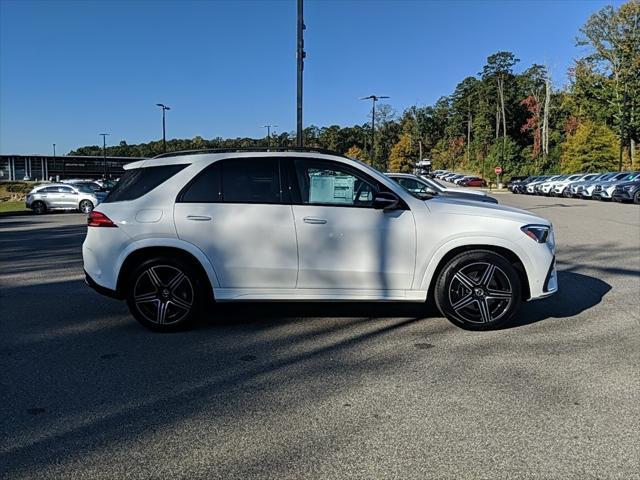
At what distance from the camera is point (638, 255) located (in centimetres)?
1066

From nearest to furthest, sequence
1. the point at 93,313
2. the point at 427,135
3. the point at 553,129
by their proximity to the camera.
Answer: the point at 93,313 → the point at 553,129 → the point at 427,135

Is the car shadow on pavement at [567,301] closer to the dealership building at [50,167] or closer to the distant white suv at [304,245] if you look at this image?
the distant white suv at [304,245]

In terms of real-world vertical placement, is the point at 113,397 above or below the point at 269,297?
below

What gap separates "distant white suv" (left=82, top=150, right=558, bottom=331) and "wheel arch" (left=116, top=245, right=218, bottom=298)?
0.01 m

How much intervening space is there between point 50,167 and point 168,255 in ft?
488

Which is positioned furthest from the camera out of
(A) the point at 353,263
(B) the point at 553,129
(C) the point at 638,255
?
(B) the point at 553,129

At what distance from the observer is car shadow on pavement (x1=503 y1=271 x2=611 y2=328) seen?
20.3 feet

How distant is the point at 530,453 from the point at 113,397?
111 inches

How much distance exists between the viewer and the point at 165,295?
5.55 meters

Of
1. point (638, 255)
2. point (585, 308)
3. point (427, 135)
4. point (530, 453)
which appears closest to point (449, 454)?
point (530, 453)

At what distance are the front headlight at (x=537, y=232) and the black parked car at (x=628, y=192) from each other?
27425 mm

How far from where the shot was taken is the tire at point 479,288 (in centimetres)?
549

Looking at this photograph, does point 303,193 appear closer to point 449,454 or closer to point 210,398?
point 210,398

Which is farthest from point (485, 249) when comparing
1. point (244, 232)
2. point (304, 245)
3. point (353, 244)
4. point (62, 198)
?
point (62, 198)
